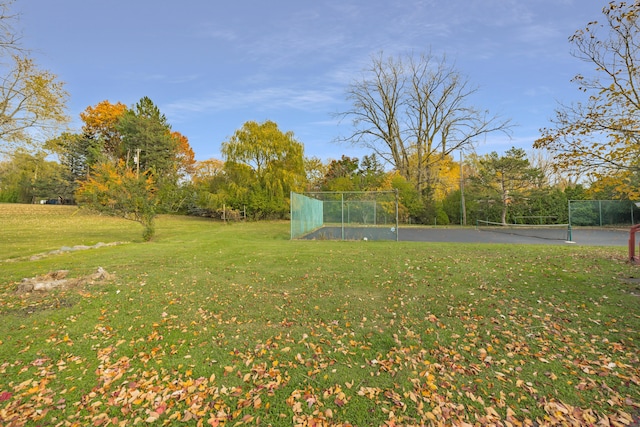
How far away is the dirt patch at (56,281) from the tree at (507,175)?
924 inches

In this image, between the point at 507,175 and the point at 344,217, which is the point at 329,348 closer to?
the point at 344,217

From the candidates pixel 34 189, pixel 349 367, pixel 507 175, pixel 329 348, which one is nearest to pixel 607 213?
pixel 507 175

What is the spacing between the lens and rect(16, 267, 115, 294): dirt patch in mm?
5289

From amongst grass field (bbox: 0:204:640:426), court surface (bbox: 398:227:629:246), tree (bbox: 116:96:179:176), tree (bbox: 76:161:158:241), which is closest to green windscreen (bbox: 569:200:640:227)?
court surface (bbox: 398:227:629:246)

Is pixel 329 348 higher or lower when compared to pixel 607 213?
lower

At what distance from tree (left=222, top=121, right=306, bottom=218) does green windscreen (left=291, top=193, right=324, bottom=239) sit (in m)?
8.22

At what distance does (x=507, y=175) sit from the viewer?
22.4 meters

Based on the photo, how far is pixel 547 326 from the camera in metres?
3.87

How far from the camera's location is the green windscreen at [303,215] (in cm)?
1365

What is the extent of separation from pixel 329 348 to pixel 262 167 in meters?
25.5

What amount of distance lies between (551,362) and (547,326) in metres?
0.94

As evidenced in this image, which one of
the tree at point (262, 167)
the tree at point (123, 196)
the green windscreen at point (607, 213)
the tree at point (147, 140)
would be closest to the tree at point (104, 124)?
the tree at point (147, 140)

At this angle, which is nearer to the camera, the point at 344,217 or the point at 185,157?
the point at 344,217

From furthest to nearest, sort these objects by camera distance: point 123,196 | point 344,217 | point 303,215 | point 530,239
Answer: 1. point 344,217
2. point 303,215
3. point 530,239
4. point 123,196
